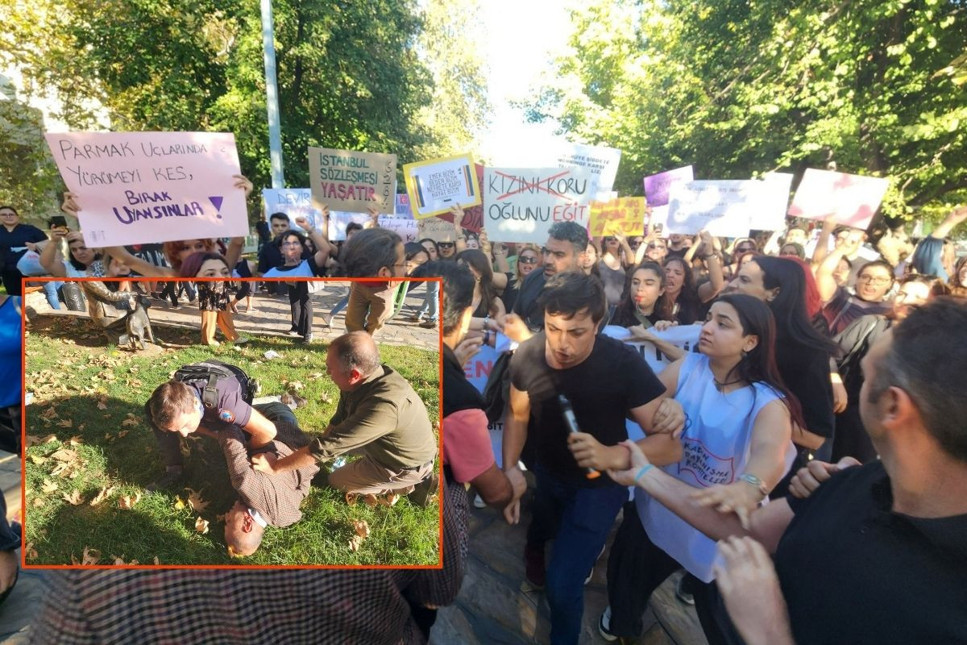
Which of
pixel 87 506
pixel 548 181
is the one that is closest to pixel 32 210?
pixel 548 181

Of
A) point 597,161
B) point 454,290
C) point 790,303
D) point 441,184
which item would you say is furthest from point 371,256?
point 597,161

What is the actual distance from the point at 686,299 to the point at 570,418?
2562 mm

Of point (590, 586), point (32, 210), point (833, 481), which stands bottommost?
point (32, 210)

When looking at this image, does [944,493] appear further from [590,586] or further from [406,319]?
[590,586]

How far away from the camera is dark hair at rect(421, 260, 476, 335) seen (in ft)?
5.15

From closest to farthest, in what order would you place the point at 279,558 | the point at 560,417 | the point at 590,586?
1. the point at 279,558
2. the point at 560,417
3. the point at 590,586

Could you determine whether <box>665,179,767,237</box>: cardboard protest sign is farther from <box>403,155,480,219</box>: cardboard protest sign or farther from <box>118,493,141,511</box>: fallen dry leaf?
<box>118,493,141,511</box>: fallen dry leaf

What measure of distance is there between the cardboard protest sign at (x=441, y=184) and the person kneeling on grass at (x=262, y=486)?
4527 millimetres

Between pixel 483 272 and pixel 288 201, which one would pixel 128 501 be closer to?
pixel 483 272

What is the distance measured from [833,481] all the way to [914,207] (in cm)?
1553

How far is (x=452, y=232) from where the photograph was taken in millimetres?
7016

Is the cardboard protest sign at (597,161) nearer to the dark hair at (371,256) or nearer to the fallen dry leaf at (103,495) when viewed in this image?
the dark hair at (371,256)

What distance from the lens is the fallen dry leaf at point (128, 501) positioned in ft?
3.37

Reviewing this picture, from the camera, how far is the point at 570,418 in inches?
74.0
